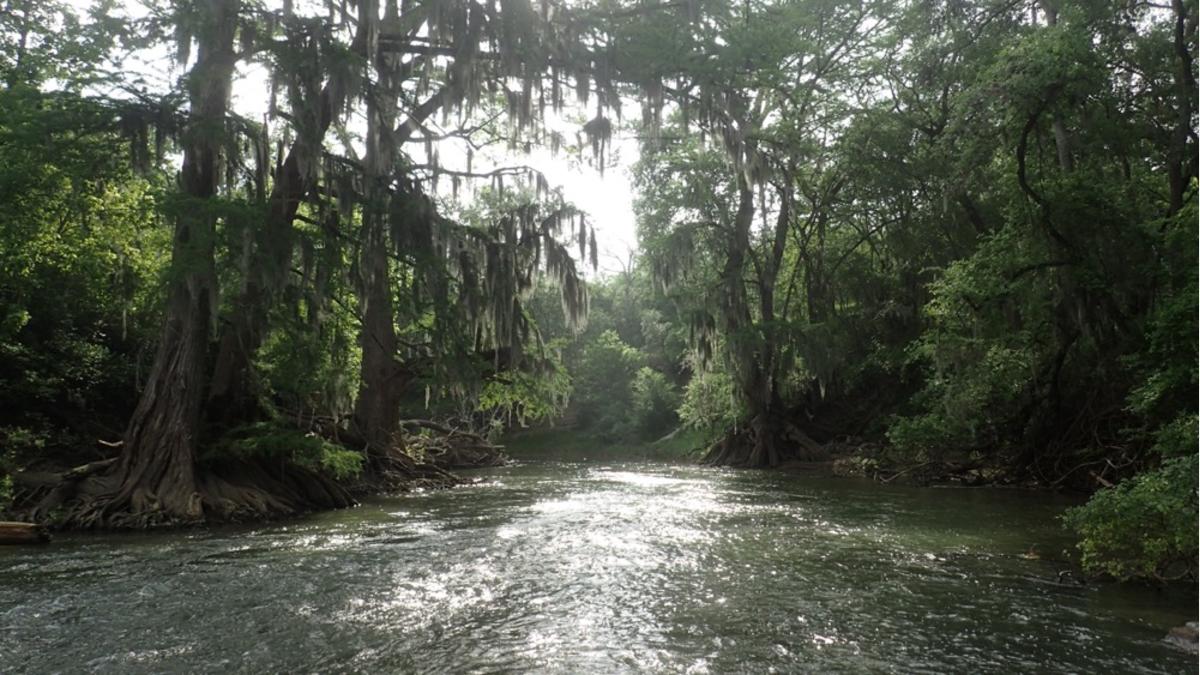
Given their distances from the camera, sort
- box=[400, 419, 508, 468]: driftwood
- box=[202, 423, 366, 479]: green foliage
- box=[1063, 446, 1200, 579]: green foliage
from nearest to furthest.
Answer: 1. box=[1063, 446, 1200, 579]: green foliage
2. box=[202, 423, 366, 479]: green foliage
3. box=[400, 419, 508, 468]: driftwood

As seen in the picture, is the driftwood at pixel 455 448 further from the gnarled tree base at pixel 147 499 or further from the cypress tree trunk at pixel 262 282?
the gnarled tree base at pixel 147 499

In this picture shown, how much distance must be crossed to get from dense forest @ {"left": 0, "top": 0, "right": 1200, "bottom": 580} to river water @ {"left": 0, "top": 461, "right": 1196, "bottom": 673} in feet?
4.81

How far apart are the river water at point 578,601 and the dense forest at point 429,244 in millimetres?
1465

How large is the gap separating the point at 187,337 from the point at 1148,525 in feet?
42.1

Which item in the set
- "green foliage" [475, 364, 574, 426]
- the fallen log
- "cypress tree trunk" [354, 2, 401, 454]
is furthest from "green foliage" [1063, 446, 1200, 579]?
"green foliage" [475, 364, 574, 426]

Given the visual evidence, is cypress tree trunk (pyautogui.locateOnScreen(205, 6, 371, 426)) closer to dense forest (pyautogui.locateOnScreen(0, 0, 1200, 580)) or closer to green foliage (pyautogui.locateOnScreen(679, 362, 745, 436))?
dense forest (pyautogui.locateOnScreen(0, 0, 1200, 580))

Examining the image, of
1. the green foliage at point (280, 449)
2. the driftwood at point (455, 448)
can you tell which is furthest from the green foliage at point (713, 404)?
the green foliage at point (280, 449)

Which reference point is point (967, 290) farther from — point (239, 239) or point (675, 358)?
point (675, 358)

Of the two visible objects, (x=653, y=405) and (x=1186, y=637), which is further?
(x=653, y=405)

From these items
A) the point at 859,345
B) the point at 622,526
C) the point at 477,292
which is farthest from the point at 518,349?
the point at 859,345

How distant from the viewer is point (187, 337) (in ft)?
43.2

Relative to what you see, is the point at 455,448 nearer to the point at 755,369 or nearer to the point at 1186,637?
the point at 755,369

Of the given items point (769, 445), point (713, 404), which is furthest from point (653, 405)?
point (769, 445)

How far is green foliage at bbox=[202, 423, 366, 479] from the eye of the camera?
13.2 meters
